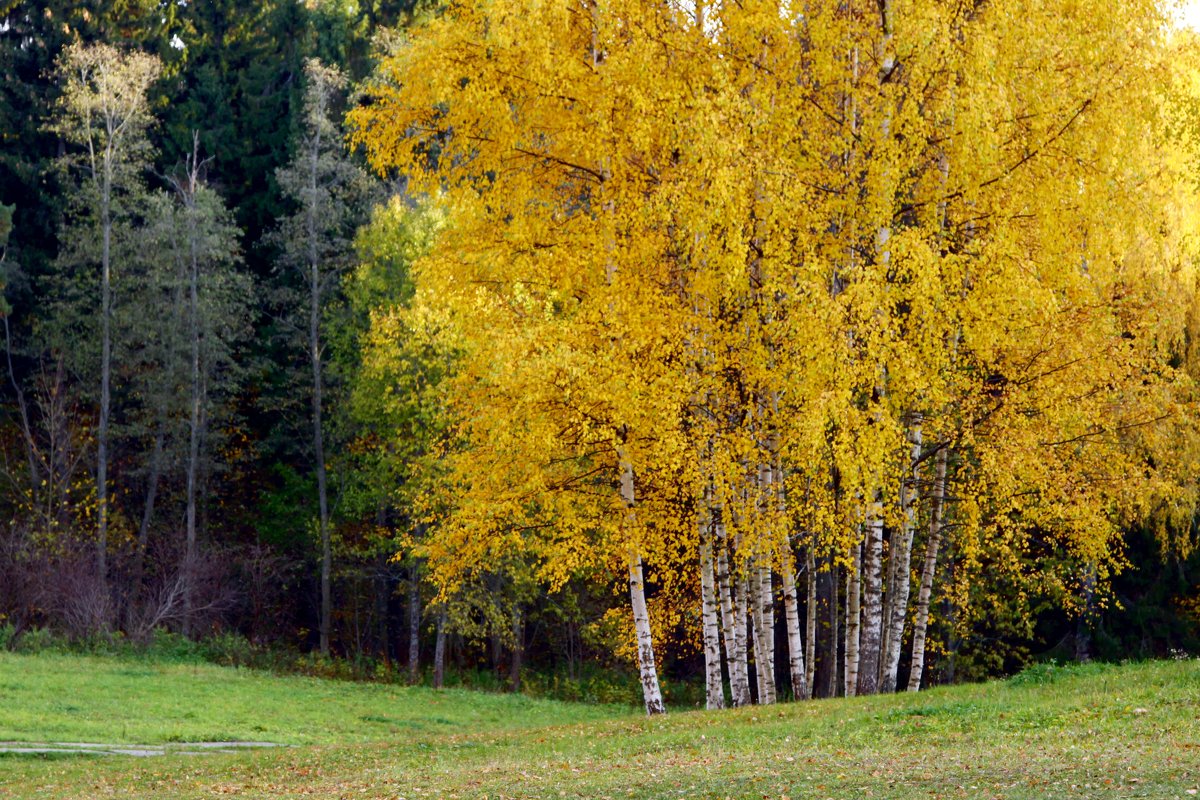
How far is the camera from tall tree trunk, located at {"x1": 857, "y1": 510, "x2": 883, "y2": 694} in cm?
1605

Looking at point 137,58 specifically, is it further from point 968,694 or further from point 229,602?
point 968,694

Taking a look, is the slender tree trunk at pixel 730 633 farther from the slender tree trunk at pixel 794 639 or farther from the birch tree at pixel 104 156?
the birch tree at pixel 104 156

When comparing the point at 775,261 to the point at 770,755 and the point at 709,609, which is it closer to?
the point at 709,609

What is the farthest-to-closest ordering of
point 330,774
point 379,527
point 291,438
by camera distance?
point 291,438 → point 379,527 → point 330,774

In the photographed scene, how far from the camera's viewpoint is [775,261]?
614 inches

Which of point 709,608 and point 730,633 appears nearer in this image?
point 709,608

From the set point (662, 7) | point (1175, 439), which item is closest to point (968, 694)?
point (662, 7)

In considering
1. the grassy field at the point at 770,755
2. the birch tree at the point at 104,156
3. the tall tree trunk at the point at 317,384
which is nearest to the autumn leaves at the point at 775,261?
the grassy field at the point at 770,755

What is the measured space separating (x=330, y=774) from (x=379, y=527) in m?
22.9

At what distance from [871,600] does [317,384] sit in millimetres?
24773

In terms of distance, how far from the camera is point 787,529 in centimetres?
1572

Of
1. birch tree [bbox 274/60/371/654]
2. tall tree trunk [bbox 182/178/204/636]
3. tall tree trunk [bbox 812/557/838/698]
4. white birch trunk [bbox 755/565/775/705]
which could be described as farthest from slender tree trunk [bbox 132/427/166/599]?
white birch trunk [bbox 755/565/775/705]

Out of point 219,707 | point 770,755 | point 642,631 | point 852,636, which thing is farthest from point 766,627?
point 219,707

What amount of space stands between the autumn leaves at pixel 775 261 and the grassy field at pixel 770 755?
7.02 ft
